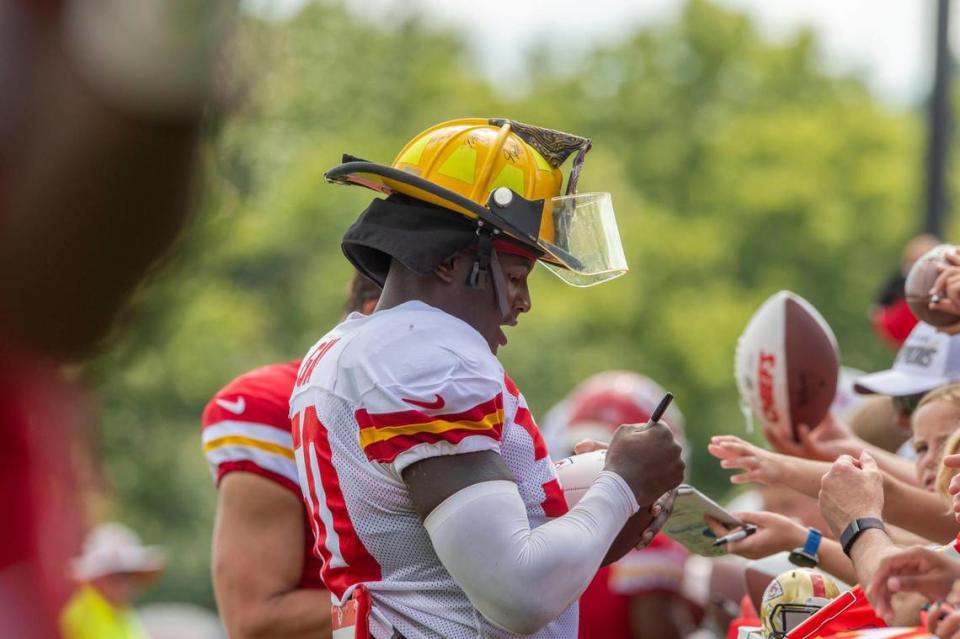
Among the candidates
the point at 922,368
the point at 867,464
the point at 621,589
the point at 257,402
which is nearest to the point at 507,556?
the point at 867,464

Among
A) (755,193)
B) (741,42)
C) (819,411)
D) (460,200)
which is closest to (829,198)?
(755,193)

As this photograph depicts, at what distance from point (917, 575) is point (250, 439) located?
1974 mm

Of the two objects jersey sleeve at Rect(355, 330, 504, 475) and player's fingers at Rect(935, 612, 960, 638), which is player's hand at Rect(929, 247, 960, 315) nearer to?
player's fingers at Rect(935, 612, 960, 638)

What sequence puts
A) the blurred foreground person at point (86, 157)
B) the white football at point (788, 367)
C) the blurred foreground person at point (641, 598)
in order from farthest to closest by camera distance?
the blurred foreground person at point (641, 598), the white football at point (788, 367), the blurred foreground person at point (86, 157)

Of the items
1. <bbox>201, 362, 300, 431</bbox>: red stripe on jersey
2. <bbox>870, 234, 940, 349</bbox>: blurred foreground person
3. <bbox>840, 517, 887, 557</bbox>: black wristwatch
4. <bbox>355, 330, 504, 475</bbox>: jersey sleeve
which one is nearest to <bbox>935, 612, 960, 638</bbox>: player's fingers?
<bbox>840, 517, 887, 557</bbox>: black wristwatch

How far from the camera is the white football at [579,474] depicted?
3.33 meters

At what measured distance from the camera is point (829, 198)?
3294 centimetres

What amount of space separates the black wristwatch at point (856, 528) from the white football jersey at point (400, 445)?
620 millimetres

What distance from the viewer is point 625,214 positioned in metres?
32.4

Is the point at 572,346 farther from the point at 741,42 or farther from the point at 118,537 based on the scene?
the point at 118,537

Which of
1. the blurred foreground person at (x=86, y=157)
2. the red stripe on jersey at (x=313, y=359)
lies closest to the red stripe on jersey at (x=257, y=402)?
the red stripe on jersey at (x=313, y=359)

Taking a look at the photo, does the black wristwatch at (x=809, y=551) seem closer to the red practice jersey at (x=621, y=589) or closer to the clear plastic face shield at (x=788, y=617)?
the clear plastic face shield at (x=788, y=617)

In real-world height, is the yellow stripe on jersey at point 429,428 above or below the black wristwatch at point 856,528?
above

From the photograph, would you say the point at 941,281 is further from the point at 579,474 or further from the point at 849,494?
the point at 579,474
